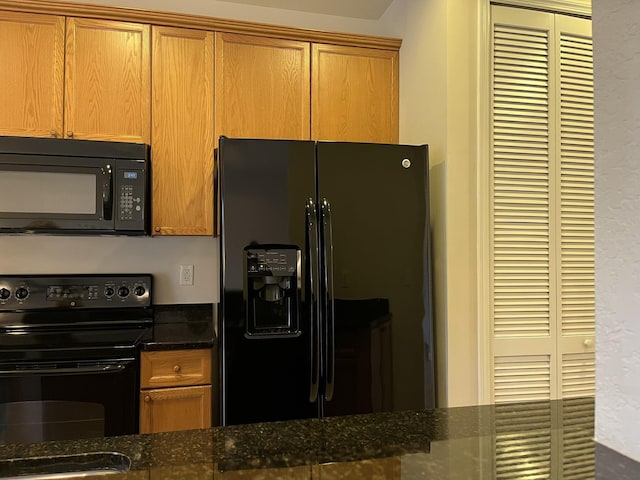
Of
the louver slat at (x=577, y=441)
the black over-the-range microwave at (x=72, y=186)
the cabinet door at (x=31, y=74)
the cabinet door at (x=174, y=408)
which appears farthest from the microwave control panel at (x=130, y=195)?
the louver slat at (x=577, y=441)

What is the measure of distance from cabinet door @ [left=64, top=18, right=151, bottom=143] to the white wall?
6.81ft

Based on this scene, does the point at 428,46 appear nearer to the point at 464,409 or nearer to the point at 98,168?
the point at 98,168

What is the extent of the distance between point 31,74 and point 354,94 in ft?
4.98

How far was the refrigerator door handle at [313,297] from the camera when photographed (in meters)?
1.96

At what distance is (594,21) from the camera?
0.70 metres

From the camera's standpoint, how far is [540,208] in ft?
7.16

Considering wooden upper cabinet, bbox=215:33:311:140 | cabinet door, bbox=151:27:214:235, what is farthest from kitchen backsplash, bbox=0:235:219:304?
wooden upper cabinet, bbox=215:33:311:140

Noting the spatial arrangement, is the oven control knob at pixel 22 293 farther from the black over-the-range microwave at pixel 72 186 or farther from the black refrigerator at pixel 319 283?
the black refrigerator at pixel 319 283

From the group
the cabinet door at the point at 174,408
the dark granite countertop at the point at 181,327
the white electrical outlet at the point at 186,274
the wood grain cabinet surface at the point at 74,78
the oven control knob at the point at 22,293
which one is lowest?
the cabinet door at the point at 174,408

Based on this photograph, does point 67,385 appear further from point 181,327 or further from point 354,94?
point 354,94

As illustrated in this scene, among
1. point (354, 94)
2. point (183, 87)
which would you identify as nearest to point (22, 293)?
point (183, 87)

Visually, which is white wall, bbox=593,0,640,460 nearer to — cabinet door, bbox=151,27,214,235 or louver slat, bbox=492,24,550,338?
louver slat, bbox=492,24,550,338

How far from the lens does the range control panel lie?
94.0 inches

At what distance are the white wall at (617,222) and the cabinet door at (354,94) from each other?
1875 mm
